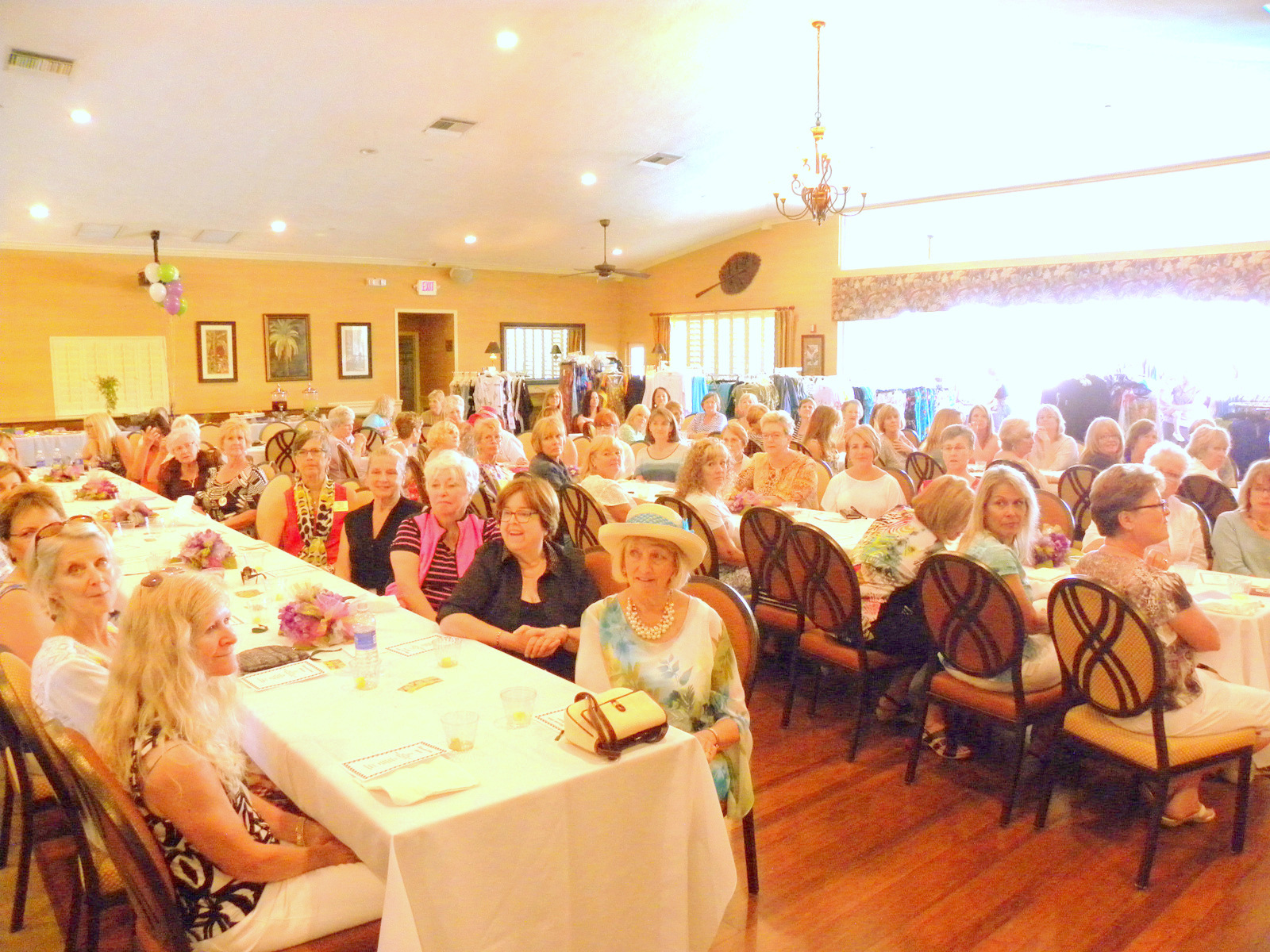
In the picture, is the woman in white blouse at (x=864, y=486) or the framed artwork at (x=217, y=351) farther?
the framed artwork at (x=217, y=351)

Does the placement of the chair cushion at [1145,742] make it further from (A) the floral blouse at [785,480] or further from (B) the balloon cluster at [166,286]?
(B) the balloon cluster at [166,286]

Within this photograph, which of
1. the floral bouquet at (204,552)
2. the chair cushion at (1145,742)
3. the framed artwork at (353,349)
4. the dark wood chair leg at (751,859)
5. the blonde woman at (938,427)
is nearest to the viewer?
the dark wood chair leg at (751,859)

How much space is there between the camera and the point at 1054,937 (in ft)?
8.89

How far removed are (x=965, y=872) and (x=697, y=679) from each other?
1.26 meters

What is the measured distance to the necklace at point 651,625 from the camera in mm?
2666

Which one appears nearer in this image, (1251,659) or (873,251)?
(1251,659)

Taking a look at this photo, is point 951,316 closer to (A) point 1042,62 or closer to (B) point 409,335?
(A) point 1042,62

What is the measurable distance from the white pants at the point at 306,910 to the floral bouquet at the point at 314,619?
3.18 ft

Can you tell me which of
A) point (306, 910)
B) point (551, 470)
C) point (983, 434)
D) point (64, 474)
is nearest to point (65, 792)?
point (306, 910)

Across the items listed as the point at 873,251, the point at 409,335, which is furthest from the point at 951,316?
the point at 409,335

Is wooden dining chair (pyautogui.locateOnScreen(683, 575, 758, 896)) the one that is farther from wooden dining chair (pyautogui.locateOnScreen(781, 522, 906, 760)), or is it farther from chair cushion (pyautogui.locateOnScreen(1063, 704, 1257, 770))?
chair cushion (pyautogui.locateOnScreen(1063, 704, 1257, 770))

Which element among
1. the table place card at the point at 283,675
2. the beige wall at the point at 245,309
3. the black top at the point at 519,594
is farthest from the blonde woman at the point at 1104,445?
the beige wall at the point at 245,309

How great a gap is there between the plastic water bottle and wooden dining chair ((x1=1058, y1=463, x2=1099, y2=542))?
4.43 meters

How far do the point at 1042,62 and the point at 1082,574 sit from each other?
21.8 feet
